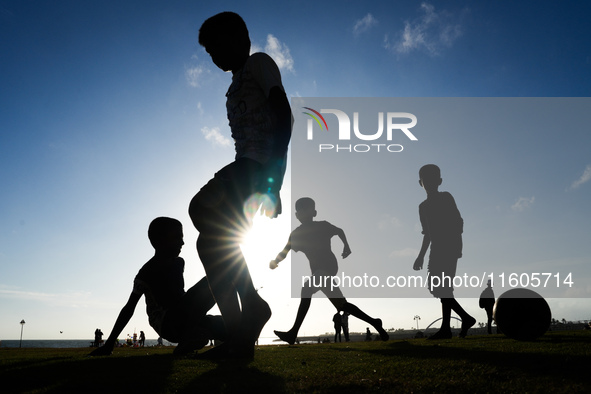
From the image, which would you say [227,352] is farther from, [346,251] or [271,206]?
[346,251]

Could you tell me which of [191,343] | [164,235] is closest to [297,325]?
[191,343]

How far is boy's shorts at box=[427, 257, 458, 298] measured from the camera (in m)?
8.20

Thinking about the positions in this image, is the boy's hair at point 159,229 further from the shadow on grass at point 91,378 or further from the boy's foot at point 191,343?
the shadow on grass at point 91,378

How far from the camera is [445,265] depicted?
826cm

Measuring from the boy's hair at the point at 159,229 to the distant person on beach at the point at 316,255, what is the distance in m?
2.93

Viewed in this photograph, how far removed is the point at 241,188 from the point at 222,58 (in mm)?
1504

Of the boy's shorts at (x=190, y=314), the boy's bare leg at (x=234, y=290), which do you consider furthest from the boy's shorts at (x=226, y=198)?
the boy's shorts at (x=190, y=314)

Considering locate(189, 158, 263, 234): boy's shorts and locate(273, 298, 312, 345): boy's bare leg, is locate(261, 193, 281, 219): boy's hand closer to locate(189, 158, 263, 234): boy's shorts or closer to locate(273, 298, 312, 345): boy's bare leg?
locate(189, 158, 263, 234): boy's shorts

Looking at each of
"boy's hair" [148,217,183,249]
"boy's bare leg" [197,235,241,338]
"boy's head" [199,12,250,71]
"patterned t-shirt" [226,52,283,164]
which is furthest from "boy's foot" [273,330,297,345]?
"boy's head" [199,12,250,71]

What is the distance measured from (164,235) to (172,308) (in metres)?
0.96

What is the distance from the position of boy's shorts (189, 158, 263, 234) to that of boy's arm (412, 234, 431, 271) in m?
5.57

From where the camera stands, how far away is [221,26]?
427cm

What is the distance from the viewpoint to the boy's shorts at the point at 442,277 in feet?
26.9

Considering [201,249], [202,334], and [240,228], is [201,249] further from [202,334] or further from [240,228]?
[202,334]
